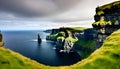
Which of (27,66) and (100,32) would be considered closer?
(27,66)

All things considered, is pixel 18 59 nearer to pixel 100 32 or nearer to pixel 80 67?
pixel 80 67

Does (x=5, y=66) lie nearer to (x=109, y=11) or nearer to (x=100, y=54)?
(x=100, y=54)

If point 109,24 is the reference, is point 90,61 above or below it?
below

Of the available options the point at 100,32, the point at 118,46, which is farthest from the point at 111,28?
the point at 118,46

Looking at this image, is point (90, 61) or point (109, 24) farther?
point (109, 24)

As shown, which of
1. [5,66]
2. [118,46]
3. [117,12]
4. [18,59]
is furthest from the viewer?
[117,12]

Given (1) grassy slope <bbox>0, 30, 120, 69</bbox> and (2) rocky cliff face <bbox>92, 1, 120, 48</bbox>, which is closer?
(1) grassy slope <bbox>0, 30, 120, 69</bbox>

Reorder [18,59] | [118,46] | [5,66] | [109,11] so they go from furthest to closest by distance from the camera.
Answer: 1. [109,11]
2. [118,46]
3. [18,59]
4. [5,66]

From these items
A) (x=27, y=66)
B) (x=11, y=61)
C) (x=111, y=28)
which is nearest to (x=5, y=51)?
(x=11, y=61)

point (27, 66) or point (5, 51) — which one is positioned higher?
point (5, 51)

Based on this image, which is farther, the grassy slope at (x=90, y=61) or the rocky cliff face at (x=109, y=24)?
the rocky cliff face at (x=109, y=24)
